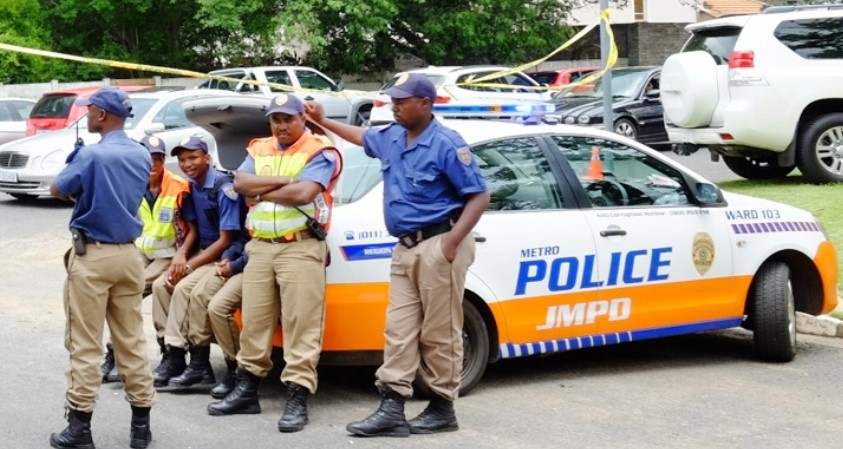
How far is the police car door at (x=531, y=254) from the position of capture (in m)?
6.82

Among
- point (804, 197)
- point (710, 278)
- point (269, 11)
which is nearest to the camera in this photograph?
point (710, 278)

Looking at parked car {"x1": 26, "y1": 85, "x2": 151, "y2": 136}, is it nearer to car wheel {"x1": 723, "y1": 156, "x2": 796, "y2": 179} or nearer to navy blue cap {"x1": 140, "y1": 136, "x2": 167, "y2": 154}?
car wheel {"x1": 723, "y1": 156, "x2": 796, "y2": 179}

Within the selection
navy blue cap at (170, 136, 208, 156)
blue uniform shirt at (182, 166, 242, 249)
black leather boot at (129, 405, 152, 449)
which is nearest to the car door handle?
blue uniform shirt at (182, 166, 242, 249)

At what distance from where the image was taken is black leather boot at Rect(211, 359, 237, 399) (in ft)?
22.1

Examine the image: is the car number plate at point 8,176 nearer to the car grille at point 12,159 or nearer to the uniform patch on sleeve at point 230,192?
the car grille at point 12,159

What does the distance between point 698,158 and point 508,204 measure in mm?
14321

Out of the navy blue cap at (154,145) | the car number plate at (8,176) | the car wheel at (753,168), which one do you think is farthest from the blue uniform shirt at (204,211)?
the car number plate at (8,176)

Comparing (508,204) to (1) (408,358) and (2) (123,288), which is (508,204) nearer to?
(1) (408,358)

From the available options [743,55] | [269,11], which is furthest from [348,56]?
[743,55]

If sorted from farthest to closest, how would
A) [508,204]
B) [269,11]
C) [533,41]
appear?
[533,41], [269,11], [508,204]

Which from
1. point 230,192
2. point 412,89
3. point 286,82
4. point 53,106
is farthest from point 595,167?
point 286,82

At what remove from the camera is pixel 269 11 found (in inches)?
1188

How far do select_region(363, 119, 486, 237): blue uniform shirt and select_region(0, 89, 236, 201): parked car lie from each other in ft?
32.4

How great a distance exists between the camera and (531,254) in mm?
6902
